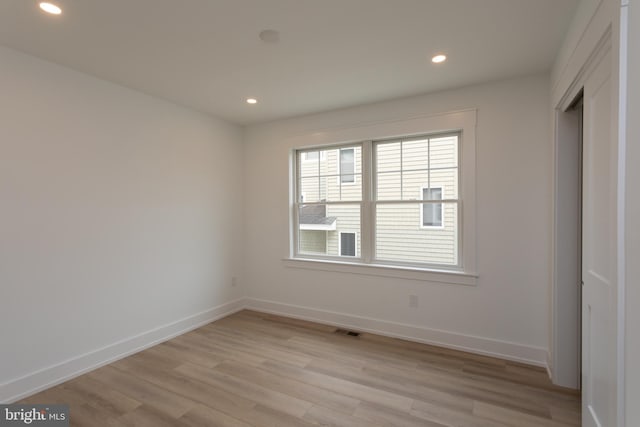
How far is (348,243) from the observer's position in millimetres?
3793

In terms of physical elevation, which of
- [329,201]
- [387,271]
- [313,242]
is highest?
[329,201]

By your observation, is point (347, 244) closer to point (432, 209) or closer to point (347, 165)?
point (347, 165)

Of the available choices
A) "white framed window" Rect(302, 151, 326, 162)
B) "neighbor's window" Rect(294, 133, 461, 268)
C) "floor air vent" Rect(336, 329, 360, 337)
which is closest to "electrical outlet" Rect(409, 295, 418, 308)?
"neighbor's window" Rect(294, 133, 461, 268)

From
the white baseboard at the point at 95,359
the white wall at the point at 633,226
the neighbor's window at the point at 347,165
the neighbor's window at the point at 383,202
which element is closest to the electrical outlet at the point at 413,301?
the neighbor's window at the point at 383,202

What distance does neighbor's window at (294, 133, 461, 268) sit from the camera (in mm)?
3232

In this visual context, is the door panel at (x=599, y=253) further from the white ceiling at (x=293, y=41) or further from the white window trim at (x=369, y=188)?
the white window trim at (x=369, y=188)

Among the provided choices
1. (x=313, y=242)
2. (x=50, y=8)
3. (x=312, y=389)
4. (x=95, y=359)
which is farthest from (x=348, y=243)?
(x=50, y=8)

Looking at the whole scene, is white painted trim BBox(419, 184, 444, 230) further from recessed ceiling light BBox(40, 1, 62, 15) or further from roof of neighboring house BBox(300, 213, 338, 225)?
recessed ceiling light BBox(40, 1, 62, 15)

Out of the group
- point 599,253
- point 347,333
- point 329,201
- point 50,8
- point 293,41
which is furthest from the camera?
point 329,201

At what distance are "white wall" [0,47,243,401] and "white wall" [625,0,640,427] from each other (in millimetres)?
3572

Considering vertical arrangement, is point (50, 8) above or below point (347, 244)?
above

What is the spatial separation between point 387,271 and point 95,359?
293cm

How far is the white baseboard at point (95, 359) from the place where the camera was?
2264 mm

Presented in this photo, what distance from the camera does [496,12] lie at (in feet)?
6.19
